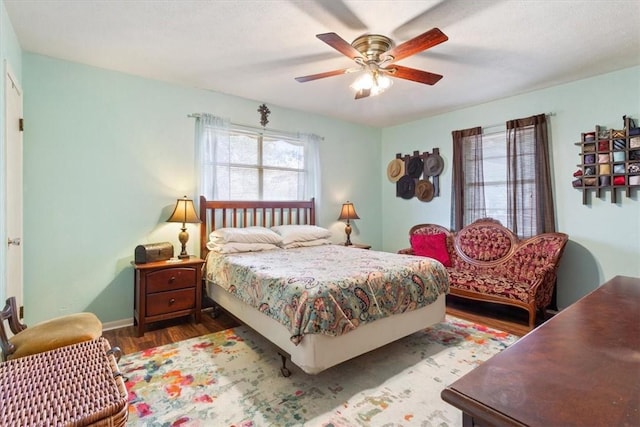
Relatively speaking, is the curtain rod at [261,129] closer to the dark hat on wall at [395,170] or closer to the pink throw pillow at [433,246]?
the dark hat on wall at [395,170]

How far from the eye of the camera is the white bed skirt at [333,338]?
208 centimetres

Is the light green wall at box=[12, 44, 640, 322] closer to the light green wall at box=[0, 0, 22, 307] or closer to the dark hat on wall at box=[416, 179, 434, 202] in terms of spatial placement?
the light green wall at box=[0, 0, 22, 307]

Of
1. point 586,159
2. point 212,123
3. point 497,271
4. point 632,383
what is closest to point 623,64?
point 586,159

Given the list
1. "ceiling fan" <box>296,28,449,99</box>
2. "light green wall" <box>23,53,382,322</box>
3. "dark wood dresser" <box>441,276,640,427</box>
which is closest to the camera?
"dark wood dresser" <box>441,276,640,427</box>

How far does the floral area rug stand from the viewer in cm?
188

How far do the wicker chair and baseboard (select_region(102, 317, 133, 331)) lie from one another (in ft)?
4.01

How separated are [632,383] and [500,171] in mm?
3986

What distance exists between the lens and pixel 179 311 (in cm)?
327

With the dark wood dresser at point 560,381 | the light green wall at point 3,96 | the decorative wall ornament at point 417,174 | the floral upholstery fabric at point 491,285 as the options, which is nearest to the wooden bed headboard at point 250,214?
the decorative wall ornament at point 417,174

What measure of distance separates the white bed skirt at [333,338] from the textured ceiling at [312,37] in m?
2.22

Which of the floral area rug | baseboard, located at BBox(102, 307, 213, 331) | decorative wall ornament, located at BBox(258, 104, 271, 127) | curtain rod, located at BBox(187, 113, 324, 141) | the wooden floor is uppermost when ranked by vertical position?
decorative wall ornament, located at BBox(258, 104, 271, 127)

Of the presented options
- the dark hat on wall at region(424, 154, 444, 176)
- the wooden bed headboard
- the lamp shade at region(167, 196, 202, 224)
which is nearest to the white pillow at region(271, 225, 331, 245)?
the wooden bed headboard

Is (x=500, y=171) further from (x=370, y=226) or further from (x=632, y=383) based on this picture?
(x=632, y=383)

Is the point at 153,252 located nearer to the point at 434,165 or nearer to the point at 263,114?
the point at 263,114
